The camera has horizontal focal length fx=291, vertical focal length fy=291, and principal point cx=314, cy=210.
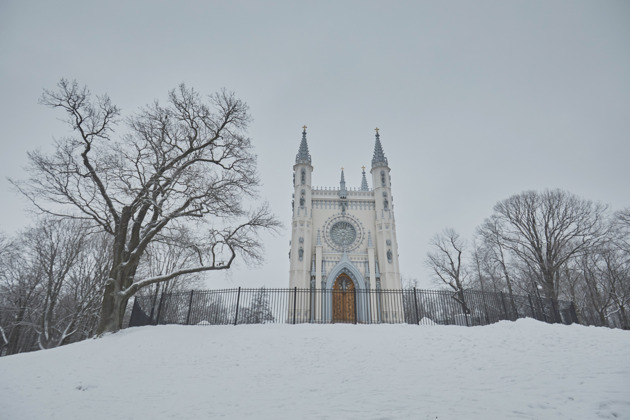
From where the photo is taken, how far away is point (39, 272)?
1911 cm

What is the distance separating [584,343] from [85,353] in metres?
14.8

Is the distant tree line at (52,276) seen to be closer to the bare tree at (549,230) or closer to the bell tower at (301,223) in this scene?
the bell tower at (301,223)

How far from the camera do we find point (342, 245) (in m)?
27.3

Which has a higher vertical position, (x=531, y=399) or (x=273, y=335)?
(x=273, y=335)

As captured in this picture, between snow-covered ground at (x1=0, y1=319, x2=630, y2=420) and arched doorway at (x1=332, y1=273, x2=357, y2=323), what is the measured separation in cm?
1406

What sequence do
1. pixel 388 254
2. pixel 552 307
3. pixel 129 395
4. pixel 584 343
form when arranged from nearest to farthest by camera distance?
pixel 129 395
pixel 584 343
pixel 552 307
pixel 388 254

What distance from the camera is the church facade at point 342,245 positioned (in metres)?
24.4

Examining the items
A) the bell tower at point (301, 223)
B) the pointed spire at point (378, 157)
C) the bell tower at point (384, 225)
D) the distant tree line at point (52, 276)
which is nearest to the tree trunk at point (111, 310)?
the distant tree line at point (52, 276)

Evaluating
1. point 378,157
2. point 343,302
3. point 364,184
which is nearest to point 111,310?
point 343,302

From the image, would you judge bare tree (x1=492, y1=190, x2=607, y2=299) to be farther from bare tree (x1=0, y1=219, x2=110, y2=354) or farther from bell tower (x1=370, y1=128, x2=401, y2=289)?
bare tree (x1=0, y1=219, x2=110, y2=354)

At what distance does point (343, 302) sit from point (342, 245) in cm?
518

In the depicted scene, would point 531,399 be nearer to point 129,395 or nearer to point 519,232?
point 129,395

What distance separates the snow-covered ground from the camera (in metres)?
4.93

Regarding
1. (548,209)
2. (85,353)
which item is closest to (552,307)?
(548,209)
